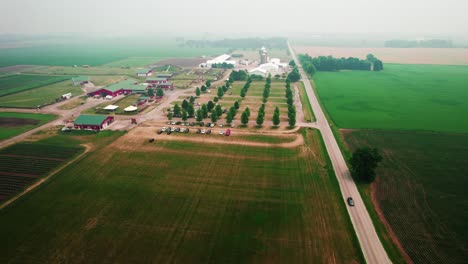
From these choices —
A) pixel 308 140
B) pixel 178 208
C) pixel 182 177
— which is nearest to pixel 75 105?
pixel 182 177

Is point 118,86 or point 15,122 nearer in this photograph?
point 15,122

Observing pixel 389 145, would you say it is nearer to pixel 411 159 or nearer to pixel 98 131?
pixel 411 159

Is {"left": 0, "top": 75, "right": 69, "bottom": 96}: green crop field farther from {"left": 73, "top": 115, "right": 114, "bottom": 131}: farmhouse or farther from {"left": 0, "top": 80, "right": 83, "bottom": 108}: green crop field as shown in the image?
{"left": 73, "top": 115, "right": 114, "bottom": 131}: farmhouse

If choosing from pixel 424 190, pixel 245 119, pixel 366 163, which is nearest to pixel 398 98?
pixel 245 119

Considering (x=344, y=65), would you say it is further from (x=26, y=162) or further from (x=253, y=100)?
(x=26, y=162)

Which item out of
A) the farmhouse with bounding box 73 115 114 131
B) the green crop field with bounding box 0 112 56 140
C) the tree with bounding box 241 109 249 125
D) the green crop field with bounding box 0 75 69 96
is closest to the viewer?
the green crop field with bounding box 0 112 56 140

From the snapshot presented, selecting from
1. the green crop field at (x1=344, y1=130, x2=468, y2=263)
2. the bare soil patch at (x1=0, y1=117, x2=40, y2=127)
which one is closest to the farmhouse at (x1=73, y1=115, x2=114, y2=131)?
the bare soil patch at (x1=0, y1=117, x2=40, y2=127)

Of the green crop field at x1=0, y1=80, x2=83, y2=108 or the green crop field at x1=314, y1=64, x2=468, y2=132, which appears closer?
the green crop field at x1=314, y1=64, x2=468, y2=132

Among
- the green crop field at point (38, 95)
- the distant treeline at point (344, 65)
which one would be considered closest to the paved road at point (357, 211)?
the green crop field at point (38, 95)
